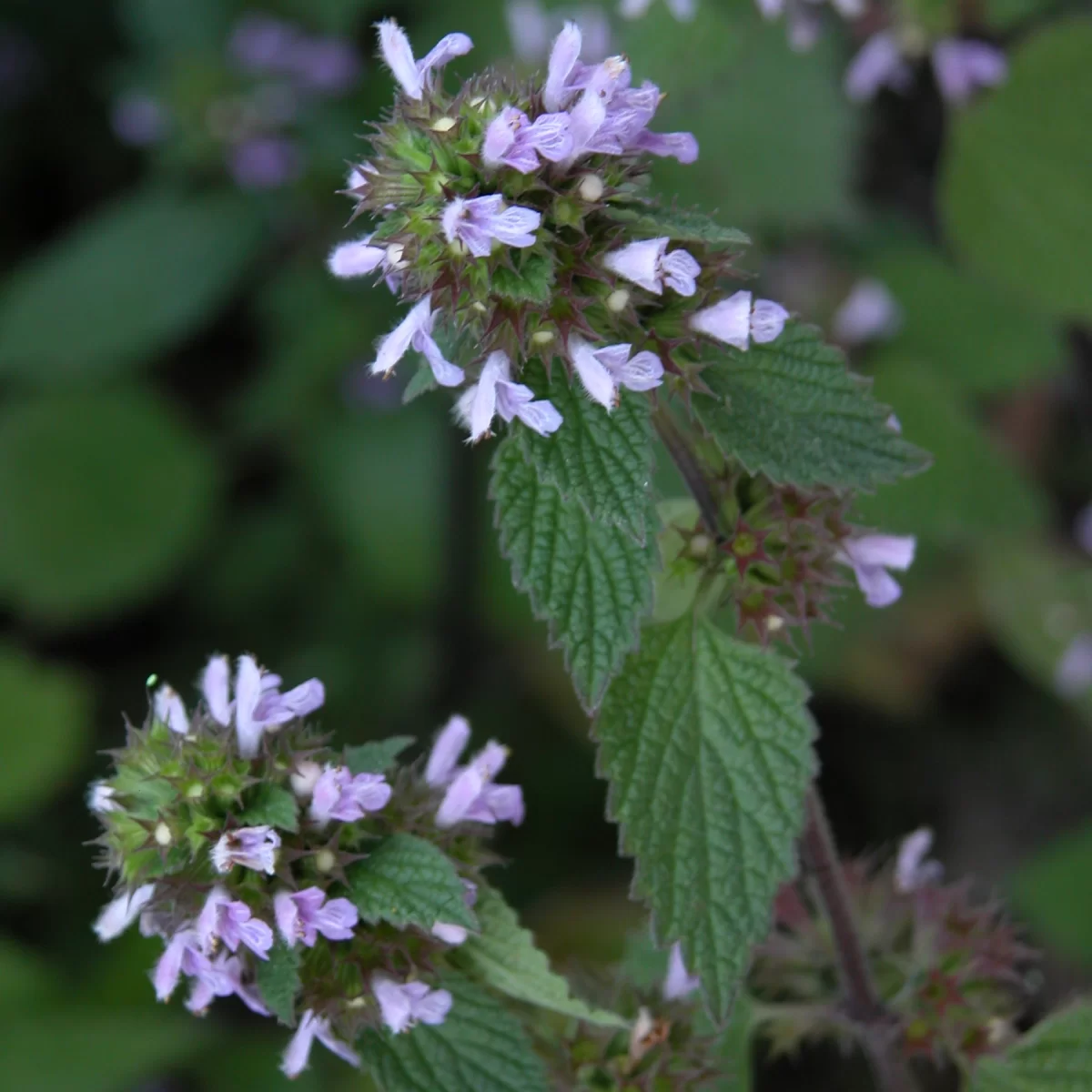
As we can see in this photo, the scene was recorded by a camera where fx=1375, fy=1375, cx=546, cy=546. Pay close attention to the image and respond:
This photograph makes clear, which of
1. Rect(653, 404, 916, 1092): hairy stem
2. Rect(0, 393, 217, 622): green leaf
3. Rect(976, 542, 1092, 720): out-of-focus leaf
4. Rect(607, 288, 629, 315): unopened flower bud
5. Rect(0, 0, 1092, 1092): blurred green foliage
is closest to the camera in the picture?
Rect(607, 288, 629, 315): unopened flower bud

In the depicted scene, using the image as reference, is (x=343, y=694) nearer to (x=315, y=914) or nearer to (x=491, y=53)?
(x=491, y=53)

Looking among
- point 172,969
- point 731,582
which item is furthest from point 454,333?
point 172,969

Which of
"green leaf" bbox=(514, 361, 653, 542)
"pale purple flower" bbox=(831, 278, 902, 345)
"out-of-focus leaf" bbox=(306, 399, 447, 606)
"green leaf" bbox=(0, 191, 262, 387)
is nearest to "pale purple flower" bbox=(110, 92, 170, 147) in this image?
"green leaf" bbox=(0, 191, 262, 387)

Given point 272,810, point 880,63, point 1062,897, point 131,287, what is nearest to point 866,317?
point 880,63

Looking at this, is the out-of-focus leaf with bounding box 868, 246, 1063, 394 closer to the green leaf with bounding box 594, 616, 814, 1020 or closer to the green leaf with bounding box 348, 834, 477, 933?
the green leaf with bounding box 594, 616, 814, 1020

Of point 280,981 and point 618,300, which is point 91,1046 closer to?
point 280,981

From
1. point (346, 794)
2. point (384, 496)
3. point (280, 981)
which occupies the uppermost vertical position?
point (346, 794)
